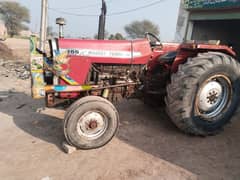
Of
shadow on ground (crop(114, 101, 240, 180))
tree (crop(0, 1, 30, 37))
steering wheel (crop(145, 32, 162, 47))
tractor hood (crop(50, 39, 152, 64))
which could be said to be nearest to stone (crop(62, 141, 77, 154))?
shadow on ground (crop(114, 101, 240, 180))

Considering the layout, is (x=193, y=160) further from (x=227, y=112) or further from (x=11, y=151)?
(x=11, y=151)

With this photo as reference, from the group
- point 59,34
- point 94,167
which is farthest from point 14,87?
point 94,167

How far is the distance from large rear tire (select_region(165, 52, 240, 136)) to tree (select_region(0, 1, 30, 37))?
44.7 m

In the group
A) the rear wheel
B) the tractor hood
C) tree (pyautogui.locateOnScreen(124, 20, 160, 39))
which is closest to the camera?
the rear wheel

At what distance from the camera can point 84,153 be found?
268cm

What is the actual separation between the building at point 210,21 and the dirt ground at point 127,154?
4194mm

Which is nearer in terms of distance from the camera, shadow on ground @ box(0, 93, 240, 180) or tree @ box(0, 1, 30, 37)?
shadow on ground @ box(0, 93, 240, 180)

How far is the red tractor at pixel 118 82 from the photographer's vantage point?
2773 millimetres

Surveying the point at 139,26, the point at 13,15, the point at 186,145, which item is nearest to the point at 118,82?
the point at 186,145

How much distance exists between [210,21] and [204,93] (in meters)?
6.05

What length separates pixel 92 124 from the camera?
2.77m

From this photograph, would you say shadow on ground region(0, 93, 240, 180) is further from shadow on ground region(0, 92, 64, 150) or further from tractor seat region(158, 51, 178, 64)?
tractor seat region(158, 51, 178, 64)

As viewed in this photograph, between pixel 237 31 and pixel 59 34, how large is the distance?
342 inches

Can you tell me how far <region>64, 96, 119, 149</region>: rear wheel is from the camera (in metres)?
2.66
